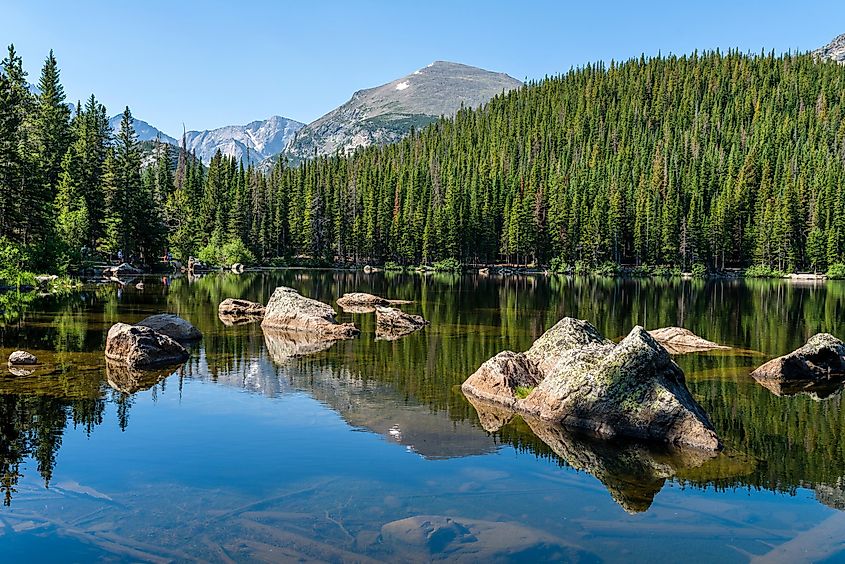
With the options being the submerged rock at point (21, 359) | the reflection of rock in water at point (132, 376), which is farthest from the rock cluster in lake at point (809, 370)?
the submerged rock at point (21, 359)

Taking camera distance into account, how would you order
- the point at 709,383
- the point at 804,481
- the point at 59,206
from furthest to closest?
the point at 59,206 < the point at 709,383 < the point at 804,481

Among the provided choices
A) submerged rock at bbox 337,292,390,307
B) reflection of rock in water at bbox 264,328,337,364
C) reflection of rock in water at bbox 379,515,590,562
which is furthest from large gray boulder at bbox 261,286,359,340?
reflection of rock in water at bbox 379,515,590,562

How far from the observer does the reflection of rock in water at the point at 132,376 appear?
20.9 metres

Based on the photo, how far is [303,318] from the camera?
35188 mm

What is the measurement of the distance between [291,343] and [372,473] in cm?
1780

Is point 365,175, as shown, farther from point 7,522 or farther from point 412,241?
point 7,522

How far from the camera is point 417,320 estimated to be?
37969mm

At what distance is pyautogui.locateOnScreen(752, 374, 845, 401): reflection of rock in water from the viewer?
2156 cm

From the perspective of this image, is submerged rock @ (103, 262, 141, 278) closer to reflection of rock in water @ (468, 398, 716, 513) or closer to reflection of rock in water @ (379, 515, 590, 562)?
reflection of rock in water @ (468, 398, 716, 513)

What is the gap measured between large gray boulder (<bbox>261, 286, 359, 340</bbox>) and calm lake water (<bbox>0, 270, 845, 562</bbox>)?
7.58 meters

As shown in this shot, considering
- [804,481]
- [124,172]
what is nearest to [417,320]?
[804,481]

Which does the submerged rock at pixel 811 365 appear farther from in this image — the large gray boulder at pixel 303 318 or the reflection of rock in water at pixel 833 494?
the large gray boulder at pixel 303 318

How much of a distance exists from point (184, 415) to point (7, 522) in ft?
23.6

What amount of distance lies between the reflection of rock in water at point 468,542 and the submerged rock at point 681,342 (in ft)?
69.2
